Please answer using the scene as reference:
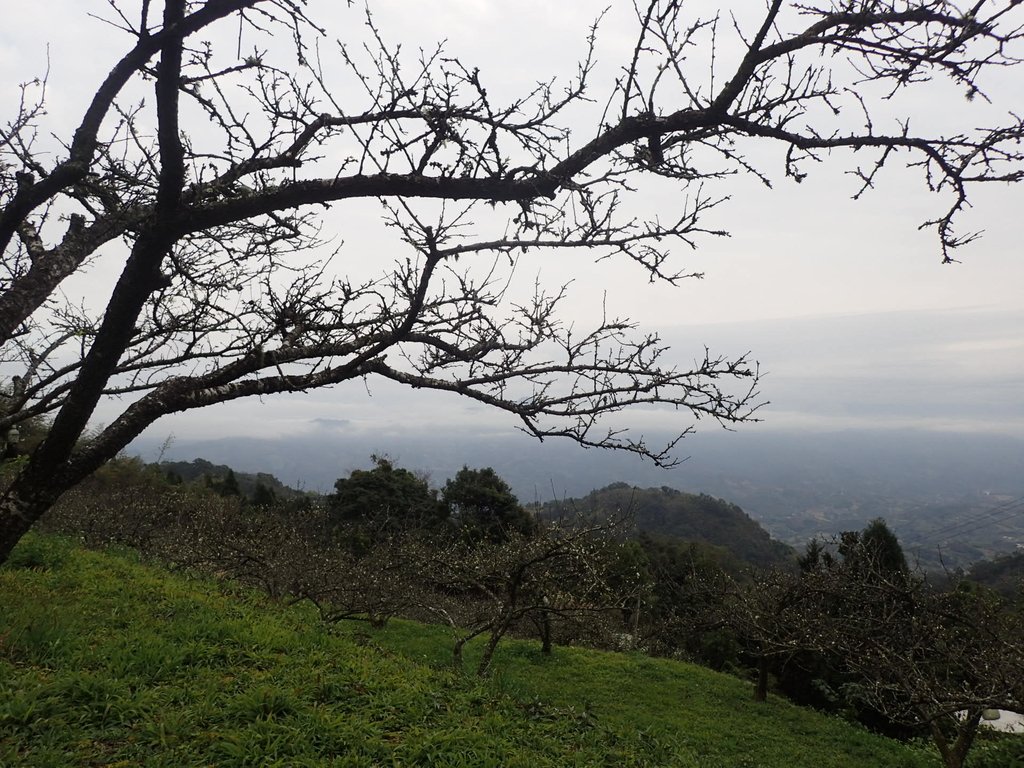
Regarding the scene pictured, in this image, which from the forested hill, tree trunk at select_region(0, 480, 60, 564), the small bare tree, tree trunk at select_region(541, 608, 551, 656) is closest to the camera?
tree trunk at select_region(0, 480, 60, 564)

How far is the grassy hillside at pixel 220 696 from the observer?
3455mm

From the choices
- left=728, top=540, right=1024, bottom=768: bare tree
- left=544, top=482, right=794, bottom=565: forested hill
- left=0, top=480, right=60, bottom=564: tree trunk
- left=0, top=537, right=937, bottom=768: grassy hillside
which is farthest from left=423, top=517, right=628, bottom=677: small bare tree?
left=544, top=482, right=794, bottom=565: forested hill

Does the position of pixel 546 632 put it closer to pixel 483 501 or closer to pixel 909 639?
pixel 909 639

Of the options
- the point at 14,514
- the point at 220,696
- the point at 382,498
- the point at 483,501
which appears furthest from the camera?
the point at 382,498

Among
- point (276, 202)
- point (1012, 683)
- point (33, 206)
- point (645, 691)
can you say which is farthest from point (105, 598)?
point (645, 691)

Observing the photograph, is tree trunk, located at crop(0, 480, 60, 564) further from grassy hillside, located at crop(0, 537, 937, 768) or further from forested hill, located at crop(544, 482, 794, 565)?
forested hill, located at crop(544, 482, 794, 565)

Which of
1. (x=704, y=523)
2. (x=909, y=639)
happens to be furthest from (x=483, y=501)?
(x=704, y=523)

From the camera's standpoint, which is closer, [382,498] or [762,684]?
[762,684]

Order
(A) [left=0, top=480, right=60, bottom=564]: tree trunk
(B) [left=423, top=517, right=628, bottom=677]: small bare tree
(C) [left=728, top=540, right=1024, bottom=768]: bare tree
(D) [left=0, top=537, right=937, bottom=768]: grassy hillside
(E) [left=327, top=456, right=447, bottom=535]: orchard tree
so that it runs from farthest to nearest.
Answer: (E) [left=327, top=456, right=447, bottom=535]: orchard tree
(B) [left=423, top=517, right=628, bottom=677]: small bare tree
(C) [left=728, top=540, right=1024, bottom=768]: bare tree
(A) [left=0, top=480, right=60, bottom=564]: tree trunk
(D) [left=0, top=537, right=937, bottom=768]: grassy hillside

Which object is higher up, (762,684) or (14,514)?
(14,514)

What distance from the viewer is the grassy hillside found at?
346cm

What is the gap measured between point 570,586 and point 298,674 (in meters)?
10.5

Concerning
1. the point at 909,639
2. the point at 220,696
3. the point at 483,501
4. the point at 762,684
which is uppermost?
the point at 220,696

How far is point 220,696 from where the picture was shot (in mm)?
4039
